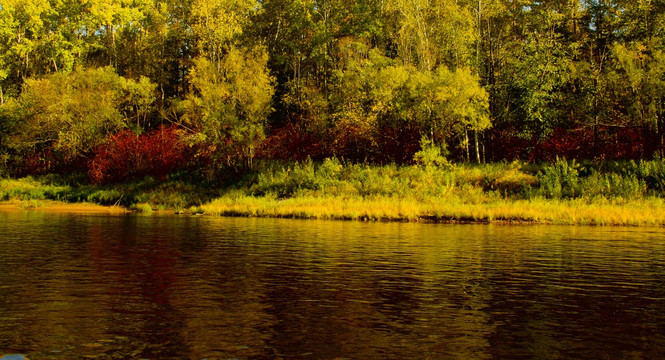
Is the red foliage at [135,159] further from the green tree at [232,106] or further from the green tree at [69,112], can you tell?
the green tree at [232,106]

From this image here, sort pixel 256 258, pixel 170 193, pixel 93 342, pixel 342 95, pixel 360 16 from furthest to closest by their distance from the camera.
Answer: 1. pixel 360 16
2. pixel 342 95
3. pixel 170 193
4. pixel 256 258
5. pixel 93 342

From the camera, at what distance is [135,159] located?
53156 mm

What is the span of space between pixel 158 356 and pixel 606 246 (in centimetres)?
1888

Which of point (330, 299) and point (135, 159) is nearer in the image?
point (330, 299)

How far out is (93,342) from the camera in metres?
8.55

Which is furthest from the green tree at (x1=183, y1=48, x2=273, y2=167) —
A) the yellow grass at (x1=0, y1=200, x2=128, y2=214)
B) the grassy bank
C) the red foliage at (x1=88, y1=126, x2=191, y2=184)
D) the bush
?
the bush

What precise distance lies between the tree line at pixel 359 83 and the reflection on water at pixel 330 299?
81.4 feet

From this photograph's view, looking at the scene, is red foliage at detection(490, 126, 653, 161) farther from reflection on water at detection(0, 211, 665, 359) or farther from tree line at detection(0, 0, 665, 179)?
reflection on water at detection(0, 211, 665, 359)

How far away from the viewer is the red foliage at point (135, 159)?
52.4m

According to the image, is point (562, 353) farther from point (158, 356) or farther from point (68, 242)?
point (68, 242)

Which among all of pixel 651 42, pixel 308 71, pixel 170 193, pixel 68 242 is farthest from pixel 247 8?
pixel 68 242

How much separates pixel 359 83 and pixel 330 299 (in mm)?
39579

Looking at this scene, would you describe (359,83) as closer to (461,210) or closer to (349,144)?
(349,144)

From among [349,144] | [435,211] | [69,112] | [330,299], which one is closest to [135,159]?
[69,112]
